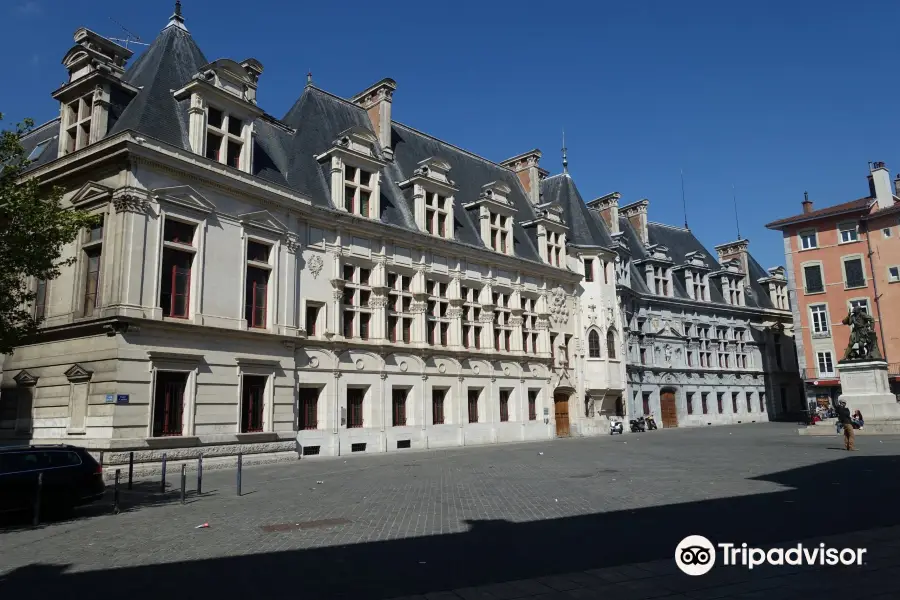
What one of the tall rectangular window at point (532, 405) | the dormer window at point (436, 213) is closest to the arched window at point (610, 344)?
the tall rectangular window at point (532, 405)

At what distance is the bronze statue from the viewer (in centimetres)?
2915

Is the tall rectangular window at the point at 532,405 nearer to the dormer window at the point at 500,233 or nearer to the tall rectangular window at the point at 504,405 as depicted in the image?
the tall rectangular window at the point at 504,405

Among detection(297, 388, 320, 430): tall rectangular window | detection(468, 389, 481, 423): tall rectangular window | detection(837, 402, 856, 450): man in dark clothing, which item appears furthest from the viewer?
detection(468, 389, 481, 423): tall rectangular window

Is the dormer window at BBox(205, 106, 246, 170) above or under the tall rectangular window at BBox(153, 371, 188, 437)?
above

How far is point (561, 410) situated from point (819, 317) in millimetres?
22349

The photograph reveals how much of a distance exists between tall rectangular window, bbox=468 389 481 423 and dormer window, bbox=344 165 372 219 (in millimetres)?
10785

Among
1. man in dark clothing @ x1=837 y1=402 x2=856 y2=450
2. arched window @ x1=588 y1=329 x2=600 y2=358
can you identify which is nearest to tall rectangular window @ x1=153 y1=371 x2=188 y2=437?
man in dark clothing @ x1=837 y1=402 x2=856 y2=450

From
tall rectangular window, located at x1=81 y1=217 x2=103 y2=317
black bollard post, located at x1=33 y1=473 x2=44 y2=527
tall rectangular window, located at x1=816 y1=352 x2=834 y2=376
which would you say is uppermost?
tall rectangular window, located at x1=81 y1=217 x2=103 y2=317

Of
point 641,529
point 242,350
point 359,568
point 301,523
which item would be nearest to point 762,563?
point 641,529

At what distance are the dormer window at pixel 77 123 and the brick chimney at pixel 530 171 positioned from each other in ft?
89.5

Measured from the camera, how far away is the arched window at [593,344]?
127 feet

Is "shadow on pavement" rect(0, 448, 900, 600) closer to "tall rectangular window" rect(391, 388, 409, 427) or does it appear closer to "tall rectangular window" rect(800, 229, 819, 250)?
"tall rectangular window" rect(391, 388, 409, 427)

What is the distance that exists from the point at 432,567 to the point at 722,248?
61.3 metres

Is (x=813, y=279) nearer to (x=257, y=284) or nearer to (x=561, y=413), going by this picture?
(x=561, y=413)
